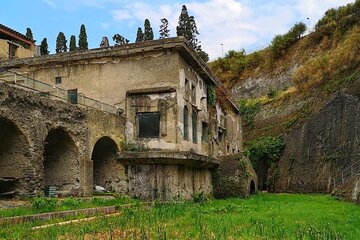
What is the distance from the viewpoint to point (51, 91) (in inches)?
733

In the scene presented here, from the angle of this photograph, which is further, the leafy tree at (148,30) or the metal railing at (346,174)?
the leafy tree at (148,30)

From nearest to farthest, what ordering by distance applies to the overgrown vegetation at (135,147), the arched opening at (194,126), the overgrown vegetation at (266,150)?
1. the overgrown vegetation at (135,147)
2. the arched opening at (194,126)
3. the overgrown vegetation at (266,150)

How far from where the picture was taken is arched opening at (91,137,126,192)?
67.7 feet

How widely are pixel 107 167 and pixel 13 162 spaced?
19.9 feet

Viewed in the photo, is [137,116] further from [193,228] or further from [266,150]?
[266,150]

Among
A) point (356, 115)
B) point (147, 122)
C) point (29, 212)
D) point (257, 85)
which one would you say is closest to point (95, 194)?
point (147, 122)

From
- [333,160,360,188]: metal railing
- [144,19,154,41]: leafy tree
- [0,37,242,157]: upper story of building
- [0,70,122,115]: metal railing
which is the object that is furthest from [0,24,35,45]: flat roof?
[333,160,360,188]: metal railing

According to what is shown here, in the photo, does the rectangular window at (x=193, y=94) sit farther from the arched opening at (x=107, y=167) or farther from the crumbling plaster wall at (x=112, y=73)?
the arched opening at (x=107, y=167)

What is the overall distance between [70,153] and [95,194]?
2287mm

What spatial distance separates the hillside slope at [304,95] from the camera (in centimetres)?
2984

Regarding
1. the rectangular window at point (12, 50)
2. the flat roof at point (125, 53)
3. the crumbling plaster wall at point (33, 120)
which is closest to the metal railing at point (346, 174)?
the flat roof at point (125, 53)

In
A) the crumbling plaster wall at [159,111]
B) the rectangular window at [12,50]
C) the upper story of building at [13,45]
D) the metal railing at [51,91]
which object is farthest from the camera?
the rectangular window at [12,50]

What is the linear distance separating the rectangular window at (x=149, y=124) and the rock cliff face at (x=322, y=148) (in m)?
13.4

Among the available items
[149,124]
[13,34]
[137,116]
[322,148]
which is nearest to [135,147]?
[149,124]
